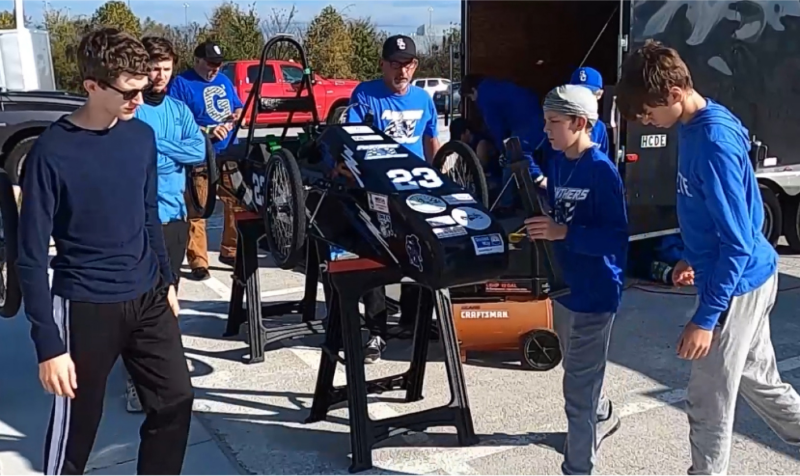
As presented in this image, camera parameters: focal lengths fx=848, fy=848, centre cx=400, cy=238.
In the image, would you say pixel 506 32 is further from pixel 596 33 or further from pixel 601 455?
pixel 601 455

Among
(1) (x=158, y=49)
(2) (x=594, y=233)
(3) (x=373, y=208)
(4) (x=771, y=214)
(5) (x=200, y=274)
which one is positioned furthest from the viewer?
(4) (x=771, y=214)

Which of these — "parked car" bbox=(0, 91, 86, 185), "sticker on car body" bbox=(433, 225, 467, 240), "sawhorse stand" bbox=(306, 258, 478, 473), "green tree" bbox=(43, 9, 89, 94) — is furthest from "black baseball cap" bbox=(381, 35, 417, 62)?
"green tree" bbox=(43, 9, 89, 94)

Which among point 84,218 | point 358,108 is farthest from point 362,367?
point 358,108

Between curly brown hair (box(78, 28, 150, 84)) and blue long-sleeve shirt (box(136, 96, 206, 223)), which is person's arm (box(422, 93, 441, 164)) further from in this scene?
curly brown hair (box(78, 28, 150, 84))

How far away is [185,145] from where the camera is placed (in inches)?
167

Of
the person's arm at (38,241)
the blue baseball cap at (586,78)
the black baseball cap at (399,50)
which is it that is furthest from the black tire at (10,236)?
the blue baseball cap at (586,78)

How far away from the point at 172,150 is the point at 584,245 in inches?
83.6

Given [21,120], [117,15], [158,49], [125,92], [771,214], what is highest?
[117,15]

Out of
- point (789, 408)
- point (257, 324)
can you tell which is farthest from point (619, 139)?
point (789, 408)

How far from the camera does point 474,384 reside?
4.66 m

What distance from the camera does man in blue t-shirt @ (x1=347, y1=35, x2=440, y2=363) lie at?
5113mm

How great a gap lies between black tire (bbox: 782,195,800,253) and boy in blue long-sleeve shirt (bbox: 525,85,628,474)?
5.30m

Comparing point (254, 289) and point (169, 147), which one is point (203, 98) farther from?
point (169, 147)

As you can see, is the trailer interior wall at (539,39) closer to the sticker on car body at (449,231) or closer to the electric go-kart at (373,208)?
the electric go-kart at (373,208)
